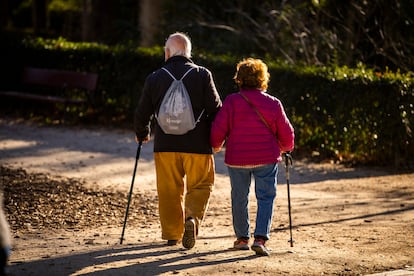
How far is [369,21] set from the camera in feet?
54.1

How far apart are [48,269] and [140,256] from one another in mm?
816

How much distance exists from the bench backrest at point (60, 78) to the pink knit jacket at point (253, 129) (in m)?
9.23

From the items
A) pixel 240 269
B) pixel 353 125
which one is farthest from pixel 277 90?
pixel 240 269

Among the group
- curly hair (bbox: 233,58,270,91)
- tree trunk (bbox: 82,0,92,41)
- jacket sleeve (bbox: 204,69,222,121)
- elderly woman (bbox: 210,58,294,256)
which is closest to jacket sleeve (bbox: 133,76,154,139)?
jacket sleeve (bbox: 204,69,222,121)

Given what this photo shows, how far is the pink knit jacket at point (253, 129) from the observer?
23.8 feet

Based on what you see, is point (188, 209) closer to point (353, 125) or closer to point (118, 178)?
point (118, 178)

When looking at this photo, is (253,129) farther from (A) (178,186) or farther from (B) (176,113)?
(A) (178,186)

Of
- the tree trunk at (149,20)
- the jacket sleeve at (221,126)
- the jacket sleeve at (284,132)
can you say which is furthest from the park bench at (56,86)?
the jacket sleeve at (284,132)

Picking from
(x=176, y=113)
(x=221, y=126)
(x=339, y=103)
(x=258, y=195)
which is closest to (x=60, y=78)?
(x=339, y=103)

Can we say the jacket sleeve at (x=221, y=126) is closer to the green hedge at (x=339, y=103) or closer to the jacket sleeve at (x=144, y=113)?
the jacket sleeve at (x=144, y=113)

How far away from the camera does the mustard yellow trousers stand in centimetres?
753

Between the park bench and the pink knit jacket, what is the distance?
9089mm

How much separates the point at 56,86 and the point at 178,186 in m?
9.78

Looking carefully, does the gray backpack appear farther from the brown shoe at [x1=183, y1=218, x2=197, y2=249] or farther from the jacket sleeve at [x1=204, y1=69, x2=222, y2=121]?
the brown shoe at [x1=183, y1=218, x2=197, y2=249]
